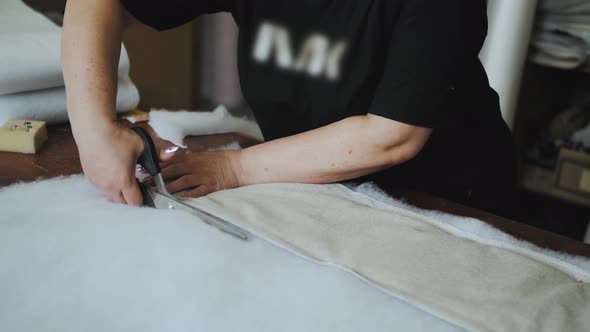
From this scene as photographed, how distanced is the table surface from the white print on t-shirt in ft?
0.68

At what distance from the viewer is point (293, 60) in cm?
81

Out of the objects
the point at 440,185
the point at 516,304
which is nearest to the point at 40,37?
the point at 440,185

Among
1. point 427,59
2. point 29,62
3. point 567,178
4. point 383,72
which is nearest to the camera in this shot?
point 427,59

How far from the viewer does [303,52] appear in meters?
0.80

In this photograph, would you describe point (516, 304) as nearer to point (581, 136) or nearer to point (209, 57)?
point (581, 136)

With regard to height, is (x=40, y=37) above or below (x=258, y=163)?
above

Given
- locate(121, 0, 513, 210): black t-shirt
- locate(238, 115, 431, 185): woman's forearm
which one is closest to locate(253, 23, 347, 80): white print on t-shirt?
locate(121, 0, 513, 210): black t-shirt

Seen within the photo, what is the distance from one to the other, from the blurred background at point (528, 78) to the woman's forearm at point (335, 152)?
418 millimetres

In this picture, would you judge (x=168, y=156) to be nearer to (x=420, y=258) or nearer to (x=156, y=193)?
(x=156, y=193)

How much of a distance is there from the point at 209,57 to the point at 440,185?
1.88m

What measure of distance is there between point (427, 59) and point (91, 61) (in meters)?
0.43

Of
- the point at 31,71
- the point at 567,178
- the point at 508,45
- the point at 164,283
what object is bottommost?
the point at 567,178

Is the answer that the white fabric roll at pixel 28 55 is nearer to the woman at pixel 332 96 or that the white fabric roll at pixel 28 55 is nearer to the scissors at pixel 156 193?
the woman at pixel 332 96

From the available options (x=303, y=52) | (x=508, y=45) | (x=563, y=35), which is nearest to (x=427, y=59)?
(x=303, y=52)
